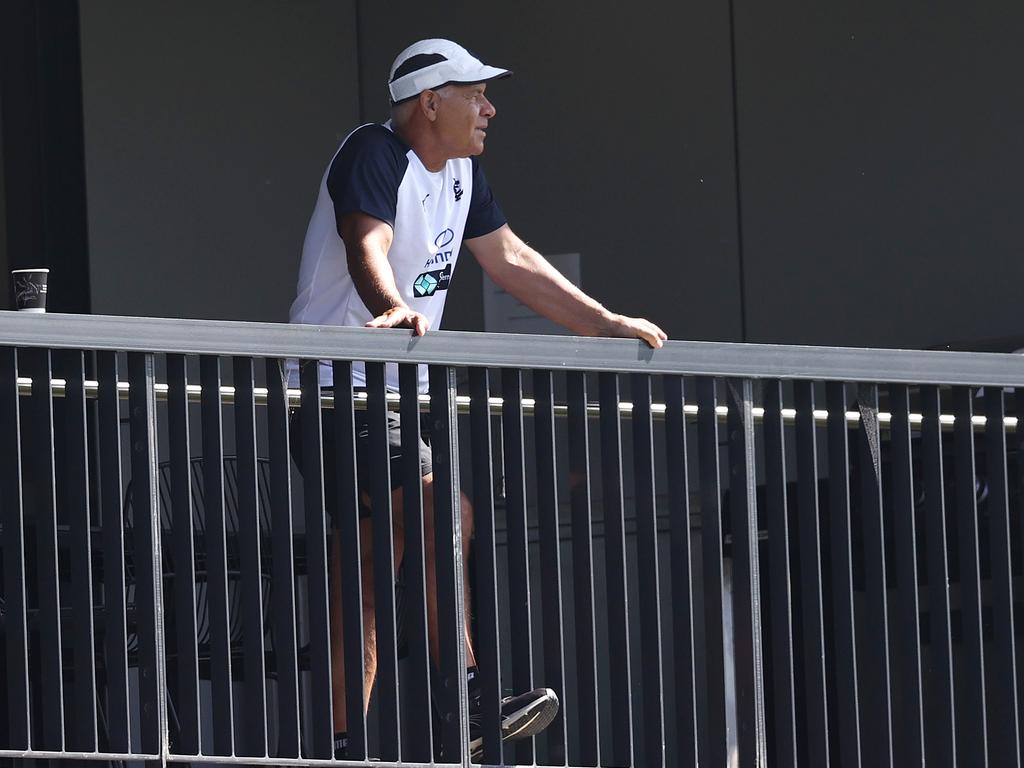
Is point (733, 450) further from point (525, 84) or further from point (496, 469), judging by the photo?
point (525, 84)

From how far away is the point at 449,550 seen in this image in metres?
4.26

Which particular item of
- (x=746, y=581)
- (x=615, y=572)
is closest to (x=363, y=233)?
(x=615, y=572)

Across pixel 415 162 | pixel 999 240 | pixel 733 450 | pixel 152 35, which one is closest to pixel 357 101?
pixel 152 35

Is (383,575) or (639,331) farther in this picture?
(639,331)

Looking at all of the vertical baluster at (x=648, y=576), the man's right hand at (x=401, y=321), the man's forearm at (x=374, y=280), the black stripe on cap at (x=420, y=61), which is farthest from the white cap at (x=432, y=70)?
the vertical baluster at (x=648, y=576)

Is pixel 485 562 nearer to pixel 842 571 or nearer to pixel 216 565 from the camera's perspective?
pixel 216 565

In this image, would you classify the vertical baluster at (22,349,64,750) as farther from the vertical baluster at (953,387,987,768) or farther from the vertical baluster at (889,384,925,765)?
the vertical baluster at (953,387,987,768)

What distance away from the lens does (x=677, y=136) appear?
907 cm

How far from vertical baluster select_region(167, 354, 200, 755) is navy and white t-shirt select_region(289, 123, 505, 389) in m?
0.81

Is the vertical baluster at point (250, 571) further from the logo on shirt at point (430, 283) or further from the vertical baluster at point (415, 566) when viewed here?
the logo on shirt at point (430, 283)

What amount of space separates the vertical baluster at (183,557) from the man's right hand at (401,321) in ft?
1.63

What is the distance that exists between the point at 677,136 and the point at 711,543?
193 inches

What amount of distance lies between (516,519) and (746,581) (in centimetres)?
67

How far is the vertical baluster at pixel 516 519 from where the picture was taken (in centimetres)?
428
